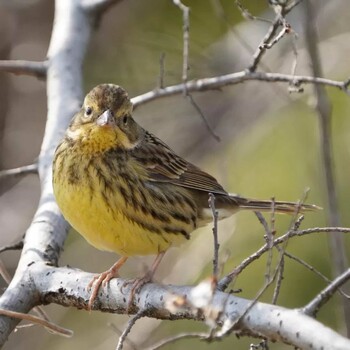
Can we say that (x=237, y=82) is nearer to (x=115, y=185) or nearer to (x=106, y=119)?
(x=106, y=119)

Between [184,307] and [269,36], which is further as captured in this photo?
[269,36]

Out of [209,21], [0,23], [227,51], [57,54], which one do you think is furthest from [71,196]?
[0,23]

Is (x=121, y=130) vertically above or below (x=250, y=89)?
below

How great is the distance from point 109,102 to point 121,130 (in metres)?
0.18

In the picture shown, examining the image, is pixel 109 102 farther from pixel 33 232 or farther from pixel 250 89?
pixel 250 89

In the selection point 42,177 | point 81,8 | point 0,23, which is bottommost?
point 42,177

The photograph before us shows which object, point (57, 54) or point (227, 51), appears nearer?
point (57, 54)

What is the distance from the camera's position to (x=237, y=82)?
466 cm

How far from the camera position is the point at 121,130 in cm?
481

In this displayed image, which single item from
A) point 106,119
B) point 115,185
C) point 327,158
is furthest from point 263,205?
point 106,119

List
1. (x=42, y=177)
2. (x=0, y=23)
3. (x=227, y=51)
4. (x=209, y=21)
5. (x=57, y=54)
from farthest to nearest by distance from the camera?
(x=0, y=23), (x=209, y=21), (x=227, y=51), (x=57, y=54), (x=42, y=177)

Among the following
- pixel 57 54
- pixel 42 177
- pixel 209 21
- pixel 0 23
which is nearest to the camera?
pixel 42 177

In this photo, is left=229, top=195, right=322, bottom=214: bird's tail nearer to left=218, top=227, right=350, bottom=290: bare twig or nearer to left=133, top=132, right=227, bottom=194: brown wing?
left=133, top=132, right=227, bottom=194: brown wing

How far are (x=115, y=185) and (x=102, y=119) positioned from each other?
1.07 ft
